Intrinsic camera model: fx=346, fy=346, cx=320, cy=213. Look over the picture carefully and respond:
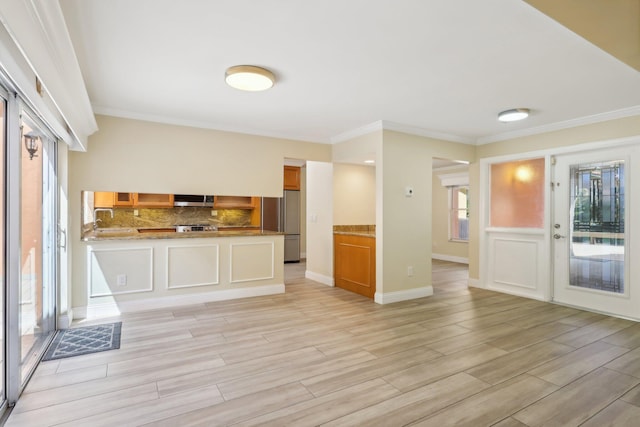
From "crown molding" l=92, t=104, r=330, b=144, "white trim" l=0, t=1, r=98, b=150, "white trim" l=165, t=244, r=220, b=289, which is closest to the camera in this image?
"white trim" l=0, t=1, r=98, b=150

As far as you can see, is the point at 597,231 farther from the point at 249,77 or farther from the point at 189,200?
the point at 189,200

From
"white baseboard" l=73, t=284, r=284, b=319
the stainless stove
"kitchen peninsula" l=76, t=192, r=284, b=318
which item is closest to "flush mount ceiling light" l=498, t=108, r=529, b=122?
"kitchen peninsula" l=76, t=192, r=284, b=318

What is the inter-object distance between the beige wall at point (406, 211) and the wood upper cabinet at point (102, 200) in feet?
14.5

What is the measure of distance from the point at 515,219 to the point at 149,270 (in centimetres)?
513

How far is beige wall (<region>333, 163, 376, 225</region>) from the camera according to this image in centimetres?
577

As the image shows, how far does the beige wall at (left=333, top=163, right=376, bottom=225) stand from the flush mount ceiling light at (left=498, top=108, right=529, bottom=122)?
2.43 m

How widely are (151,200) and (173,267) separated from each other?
7.01 ft

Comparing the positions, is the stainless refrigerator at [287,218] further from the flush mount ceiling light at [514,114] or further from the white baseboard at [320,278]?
the flush mount ceiling light at [514,114]

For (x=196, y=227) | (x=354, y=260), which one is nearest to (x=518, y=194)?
(x=354, y=260)

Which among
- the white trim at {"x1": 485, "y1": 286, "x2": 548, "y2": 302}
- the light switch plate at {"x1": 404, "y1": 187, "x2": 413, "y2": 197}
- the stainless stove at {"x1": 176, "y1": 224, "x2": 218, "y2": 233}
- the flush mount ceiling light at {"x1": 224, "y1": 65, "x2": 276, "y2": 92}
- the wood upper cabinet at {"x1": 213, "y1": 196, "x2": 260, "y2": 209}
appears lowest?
the white trim at {"x1": 485, "y1": 286, "x2": 548, "y2": 302}

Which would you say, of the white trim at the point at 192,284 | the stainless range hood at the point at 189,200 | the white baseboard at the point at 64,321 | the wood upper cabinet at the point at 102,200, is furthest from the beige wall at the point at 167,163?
the wood upper cabinet at the point at 102,200

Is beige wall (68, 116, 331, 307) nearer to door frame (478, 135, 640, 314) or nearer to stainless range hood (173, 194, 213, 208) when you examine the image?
stainless range hood (173, 194, 213, 208)

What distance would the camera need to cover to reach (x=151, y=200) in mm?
6008

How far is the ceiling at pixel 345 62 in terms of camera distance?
2.10 m
